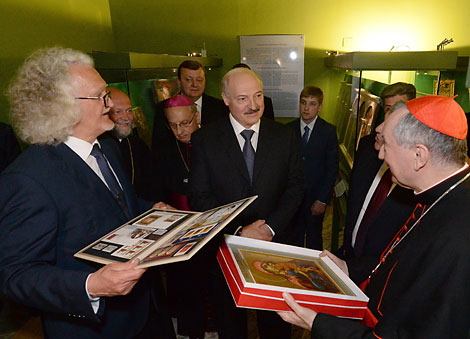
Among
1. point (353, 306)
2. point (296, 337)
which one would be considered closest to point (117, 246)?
point (353, 306)

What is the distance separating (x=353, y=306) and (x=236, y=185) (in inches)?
46.3

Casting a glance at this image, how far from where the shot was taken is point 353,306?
1252mm

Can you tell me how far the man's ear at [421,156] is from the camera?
1195 mm

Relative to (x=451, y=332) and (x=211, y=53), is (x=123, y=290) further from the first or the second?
(x=211, y=53)

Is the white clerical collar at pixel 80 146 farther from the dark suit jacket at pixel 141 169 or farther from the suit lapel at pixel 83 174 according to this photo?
the dark suit jacket at pixel 141 169

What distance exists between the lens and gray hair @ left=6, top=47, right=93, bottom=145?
1.39 metres

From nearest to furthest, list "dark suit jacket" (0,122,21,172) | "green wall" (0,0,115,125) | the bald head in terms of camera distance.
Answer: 1. the bald head
2. "dark suit jacket" (0,122,21,172)
3. "green wall" (0,0,115,125)

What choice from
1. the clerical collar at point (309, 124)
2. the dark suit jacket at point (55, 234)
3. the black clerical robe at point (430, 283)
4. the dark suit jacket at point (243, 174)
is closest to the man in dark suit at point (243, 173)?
the dark suit jacket at point (243, 174)

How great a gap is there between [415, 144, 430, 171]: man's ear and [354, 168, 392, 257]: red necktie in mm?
663

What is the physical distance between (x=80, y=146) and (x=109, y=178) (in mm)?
226

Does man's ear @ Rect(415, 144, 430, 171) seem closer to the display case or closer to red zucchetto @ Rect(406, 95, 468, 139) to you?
red zucchetto @ Rect(406, 95, 468, 139)

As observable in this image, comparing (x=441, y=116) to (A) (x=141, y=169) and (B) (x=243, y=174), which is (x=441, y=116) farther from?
(A) (x=141, y=169)

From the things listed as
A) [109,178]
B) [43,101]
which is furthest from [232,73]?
[43,101]

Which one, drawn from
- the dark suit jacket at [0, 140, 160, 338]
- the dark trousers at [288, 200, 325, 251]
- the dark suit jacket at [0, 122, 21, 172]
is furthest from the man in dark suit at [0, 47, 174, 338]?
the dark trousers at [288, 200, 325, 251]
